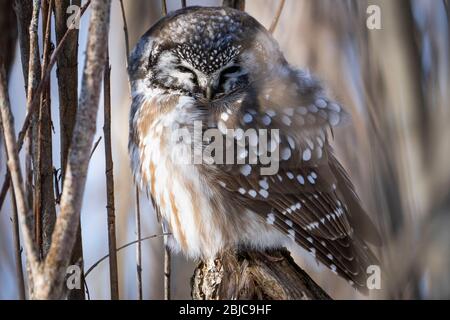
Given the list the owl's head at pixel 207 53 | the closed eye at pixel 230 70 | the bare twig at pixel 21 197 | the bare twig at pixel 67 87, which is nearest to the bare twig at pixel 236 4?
the owl's head at pixel 207 53

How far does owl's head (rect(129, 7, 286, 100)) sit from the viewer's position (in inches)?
91.2

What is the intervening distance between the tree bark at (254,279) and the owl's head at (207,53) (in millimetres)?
585

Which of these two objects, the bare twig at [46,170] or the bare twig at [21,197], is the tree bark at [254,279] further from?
the bare twig at [21,197]

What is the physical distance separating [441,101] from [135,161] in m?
1.17

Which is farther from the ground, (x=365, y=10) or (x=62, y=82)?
(x=365, y=10)

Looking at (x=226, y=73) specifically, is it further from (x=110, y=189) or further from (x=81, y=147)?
(x=81, y=147)

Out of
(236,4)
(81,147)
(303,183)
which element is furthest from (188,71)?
(81,147)

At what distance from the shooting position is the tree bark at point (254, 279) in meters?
2.09

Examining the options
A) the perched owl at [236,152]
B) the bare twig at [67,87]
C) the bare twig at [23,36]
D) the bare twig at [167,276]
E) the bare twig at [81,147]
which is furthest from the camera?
the perched owl at [236,152]

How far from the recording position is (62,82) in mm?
2049

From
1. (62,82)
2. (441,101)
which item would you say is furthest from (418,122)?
A: (62,82)

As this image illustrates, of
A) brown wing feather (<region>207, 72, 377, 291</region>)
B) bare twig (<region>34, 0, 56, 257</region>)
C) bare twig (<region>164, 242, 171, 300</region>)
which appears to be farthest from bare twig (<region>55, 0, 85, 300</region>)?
brown wing feather (<region>207, 72, 377, 291</region>)

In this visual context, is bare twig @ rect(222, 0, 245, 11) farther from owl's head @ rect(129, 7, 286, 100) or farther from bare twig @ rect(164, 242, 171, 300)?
bare twig @ rect(164, 242, 171, 300)
